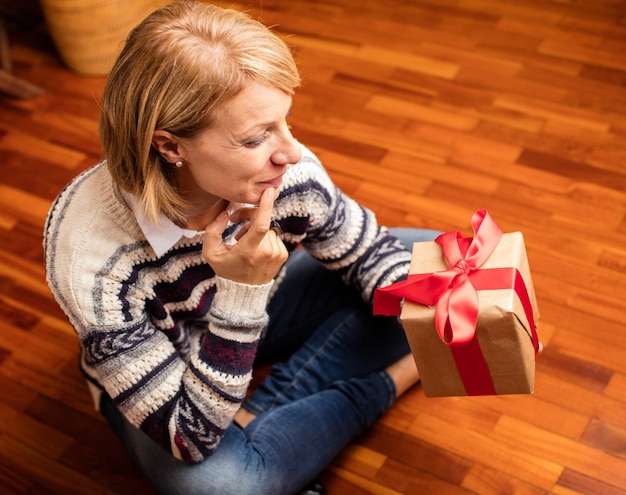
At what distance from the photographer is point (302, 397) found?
5.42 ft

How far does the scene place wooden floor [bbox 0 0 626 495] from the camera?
1.64 metres

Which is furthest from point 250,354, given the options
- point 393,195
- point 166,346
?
point 393,195

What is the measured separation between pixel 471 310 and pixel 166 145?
48 centimetres

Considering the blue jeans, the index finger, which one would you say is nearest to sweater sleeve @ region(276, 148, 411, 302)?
the blue jeans

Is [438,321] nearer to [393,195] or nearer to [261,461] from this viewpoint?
[261,461]

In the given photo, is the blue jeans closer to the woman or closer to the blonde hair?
the woman

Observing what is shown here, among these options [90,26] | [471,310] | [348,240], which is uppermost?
[471,310]

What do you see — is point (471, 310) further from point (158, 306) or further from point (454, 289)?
point (158, 306)

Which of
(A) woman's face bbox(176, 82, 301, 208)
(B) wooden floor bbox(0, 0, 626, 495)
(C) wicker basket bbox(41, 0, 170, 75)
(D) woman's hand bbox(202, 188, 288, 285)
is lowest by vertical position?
(B) wooden floor bbox(0, 0, 626, 495)

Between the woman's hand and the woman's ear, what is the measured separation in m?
0.12

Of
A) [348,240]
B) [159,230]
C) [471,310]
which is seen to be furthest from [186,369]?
[471,310]

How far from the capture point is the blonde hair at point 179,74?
1.15m

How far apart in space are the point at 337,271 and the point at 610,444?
0.59 meters

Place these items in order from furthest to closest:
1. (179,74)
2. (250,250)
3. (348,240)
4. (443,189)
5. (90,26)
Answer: (90,26) < (443,189) < (348,240) < (250,250) < (179,74)
